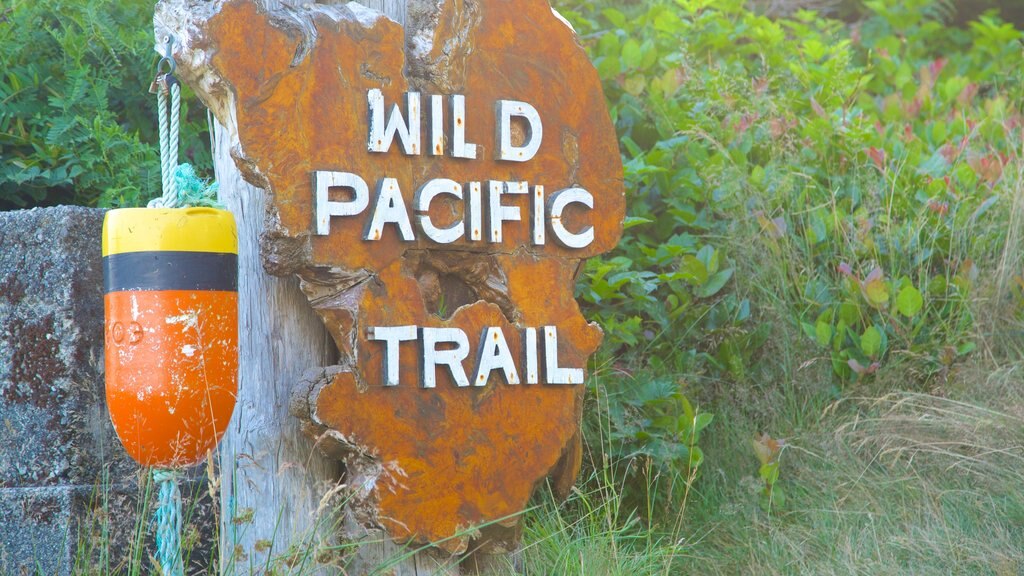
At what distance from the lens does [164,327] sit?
2680mm

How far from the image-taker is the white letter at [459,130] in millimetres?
3096

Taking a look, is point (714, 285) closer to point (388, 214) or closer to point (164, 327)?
point (388, 214)

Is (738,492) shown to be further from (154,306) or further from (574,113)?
(154,306)

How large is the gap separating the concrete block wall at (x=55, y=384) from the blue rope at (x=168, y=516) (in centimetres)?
39

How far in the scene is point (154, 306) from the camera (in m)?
2.68

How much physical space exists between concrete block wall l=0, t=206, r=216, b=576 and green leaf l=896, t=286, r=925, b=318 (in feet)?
8.85

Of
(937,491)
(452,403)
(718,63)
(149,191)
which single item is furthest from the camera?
(718,63)

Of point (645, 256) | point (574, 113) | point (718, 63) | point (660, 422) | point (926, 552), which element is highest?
point (718, 63)

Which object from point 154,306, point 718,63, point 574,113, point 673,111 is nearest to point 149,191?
point 154,306

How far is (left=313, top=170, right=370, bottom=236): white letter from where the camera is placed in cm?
287

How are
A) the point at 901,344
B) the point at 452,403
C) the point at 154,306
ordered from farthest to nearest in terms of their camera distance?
the point at 901,344 → the point at 452,403 → the point at 154,306

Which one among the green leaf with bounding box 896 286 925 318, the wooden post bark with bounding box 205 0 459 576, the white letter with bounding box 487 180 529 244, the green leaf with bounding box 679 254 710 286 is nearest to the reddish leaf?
the green leaf with bounding box 896 286 925 318

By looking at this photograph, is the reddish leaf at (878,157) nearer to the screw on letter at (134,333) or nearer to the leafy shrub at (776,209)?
the leafy shrub at (776,209)

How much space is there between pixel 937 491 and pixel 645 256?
149 cm
